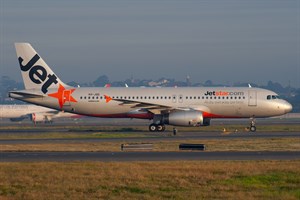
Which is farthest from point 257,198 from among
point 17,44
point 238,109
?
point 17,44

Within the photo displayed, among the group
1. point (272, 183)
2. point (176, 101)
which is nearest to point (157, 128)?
point (176, 101)

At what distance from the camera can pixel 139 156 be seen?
41656 millimetres

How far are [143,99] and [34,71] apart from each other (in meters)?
11.6

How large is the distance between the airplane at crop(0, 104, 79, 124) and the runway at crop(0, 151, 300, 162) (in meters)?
81.3

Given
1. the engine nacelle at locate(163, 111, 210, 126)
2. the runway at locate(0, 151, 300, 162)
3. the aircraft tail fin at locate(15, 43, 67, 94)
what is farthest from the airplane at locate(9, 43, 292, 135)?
the runway at locate(0, 151, 300, 162)

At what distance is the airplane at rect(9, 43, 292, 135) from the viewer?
70375mm

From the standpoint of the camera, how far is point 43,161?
39000mm

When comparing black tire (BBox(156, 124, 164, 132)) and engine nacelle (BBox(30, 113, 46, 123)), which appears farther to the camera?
engine nacelle (BBox(30, 113, 46, 123))

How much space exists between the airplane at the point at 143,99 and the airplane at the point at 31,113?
174ft

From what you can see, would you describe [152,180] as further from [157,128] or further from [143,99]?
[143,99]

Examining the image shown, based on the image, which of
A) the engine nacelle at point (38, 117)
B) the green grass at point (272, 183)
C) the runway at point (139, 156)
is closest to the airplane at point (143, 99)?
the runway at point (139, 156)

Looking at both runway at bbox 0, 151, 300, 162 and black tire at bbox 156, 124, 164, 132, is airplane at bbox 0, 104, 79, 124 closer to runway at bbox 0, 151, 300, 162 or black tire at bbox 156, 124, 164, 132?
black tire at bbox 156, 124, 164, 132

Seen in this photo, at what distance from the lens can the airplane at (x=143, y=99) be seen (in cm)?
7038

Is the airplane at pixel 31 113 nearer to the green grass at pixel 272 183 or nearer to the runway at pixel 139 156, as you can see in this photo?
the runway at pixel 139 156
